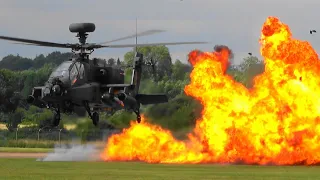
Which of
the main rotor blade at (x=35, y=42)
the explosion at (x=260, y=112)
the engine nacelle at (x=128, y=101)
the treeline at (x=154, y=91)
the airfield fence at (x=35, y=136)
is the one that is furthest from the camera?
the airfield fence at (x=35, y=136)

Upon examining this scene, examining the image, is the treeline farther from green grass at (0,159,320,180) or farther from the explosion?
green grass at (0,159,320,180)

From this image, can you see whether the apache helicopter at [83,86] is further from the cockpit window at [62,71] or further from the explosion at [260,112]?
the explosion at [260,112]

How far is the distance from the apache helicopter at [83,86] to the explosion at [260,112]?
9131mm

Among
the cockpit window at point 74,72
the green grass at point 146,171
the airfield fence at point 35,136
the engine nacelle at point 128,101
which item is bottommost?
the green grass at point 146,171

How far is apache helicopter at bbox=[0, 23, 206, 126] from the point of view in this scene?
2532 inches

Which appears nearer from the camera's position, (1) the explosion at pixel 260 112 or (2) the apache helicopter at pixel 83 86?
(2) the apache helicopter at pixel 83 86

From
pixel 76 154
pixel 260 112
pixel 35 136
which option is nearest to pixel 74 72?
pixel 260 112

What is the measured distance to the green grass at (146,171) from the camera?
57.8 metres

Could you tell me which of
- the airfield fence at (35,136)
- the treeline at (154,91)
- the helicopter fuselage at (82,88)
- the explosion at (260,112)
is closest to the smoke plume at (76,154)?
the treeline at (154,91)

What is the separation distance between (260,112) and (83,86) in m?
17.0

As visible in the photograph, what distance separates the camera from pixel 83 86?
6594 cm

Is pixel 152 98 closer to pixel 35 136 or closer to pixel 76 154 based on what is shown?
pixel 76 154

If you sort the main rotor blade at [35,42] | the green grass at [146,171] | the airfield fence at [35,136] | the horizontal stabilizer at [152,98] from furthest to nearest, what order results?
the airfield fence at [35,136], the horizontal stabilizer at [152,98], the main rotor blade at [35,42], the green grass at [146,171]

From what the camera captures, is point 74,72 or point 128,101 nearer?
point 74,72
